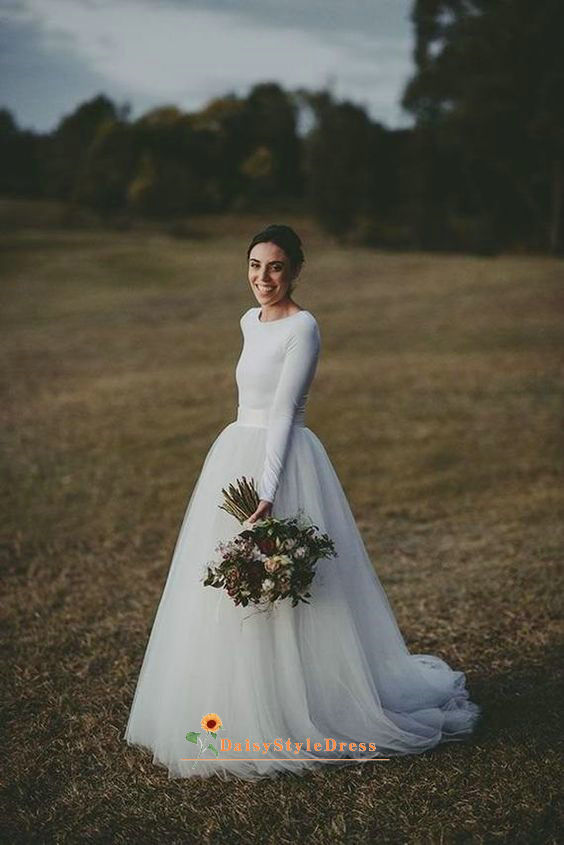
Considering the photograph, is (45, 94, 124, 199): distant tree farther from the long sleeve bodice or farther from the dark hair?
the long sleeve bodice

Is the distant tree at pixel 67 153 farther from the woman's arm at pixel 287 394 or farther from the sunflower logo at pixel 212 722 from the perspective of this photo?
the sunflower logo at pixel 212 722

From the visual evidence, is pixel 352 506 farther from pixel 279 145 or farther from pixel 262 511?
pixel 279 145

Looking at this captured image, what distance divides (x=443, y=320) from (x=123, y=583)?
14.2 metres

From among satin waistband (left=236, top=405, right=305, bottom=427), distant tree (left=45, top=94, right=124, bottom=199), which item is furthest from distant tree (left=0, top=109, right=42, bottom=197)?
satin waistband (left=236, top=405, right=305, bottom=427)

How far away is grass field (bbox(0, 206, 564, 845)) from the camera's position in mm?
3492

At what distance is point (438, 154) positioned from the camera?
109ft

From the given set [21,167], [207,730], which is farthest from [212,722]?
[21,167]

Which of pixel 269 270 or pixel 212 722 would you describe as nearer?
pixel 212 722

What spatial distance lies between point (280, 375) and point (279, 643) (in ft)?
4.08

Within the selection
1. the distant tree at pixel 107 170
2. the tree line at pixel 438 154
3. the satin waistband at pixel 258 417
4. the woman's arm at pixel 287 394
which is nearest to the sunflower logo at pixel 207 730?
the woman's arm at pixel 287 394

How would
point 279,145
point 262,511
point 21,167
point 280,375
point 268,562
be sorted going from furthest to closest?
point 279,145, point 21,167, point 280,375, point 262,511, point 268,562

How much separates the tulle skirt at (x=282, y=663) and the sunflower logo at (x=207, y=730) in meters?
0.02

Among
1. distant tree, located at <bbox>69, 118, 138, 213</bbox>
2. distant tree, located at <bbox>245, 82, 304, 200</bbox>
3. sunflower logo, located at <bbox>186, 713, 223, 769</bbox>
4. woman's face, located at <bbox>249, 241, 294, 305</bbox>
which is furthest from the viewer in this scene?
distant tree, located at <bbox>245, 82, 304, 200</bbox>

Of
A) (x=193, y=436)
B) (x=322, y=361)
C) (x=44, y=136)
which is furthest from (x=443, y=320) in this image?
(x=44, y=136)
